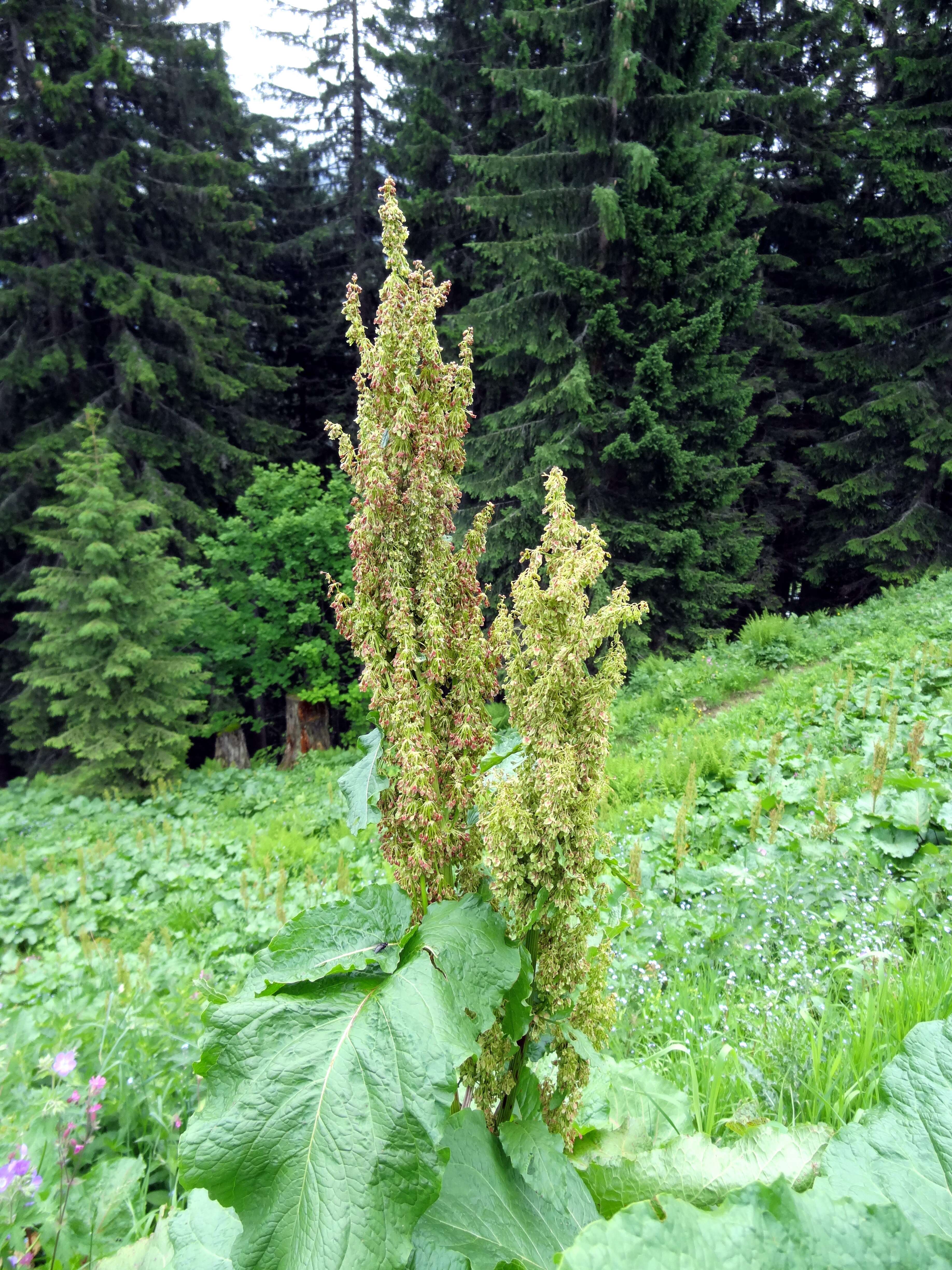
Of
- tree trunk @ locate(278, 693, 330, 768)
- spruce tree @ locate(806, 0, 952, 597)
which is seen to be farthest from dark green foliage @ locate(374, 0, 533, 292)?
tree trunk @ locate(278, 693, 330, 768)

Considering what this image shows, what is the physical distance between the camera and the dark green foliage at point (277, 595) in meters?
12.8

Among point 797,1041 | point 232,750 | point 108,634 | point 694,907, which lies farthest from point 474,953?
point 232,750

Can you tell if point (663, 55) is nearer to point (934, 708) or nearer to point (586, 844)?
point (934, 708)

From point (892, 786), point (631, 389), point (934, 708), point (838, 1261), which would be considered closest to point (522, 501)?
point (631, 389)

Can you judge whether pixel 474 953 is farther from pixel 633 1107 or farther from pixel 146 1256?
pixel 146 1256

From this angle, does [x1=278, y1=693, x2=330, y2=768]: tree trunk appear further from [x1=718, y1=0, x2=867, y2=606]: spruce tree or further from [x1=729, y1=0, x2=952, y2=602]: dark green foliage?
[x1=729, y1=0, x2=952, y2=602]: dark green foliage

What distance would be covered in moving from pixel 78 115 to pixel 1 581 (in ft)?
29.6

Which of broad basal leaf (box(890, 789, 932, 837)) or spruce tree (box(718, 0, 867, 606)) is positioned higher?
spruce tree (box(718, 0, 867, 606))

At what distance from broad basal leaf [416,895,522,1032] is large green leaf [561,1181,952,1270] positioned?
303 millimetres

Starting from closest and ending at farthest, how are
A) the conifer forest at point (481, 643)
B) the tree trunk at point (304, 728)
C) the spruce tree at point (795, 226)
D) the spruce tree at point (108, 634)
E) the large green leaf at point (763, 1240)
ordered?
the large green leaf at point (763, 1240)
the conifer forest at point (481, 643)
the spruce tree at point (108, 634)
the tree trunk at point (304, 728)
the spruce tree at point (795, 226)

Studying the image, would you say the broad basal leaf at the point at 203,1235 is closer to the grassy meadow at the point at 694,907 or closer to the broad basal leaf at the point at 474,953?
the grassy meadow at the point at 694,907

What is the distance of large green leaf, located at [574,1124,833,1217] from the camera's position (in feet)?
3.47

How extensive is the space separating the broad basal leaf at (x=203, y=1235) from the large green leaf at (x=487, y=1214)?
0.41 metres

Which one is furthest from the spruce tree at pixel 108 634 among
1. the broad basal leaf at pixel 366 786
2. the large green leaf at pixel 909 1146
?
the large green leaf at pixel 909 1146
